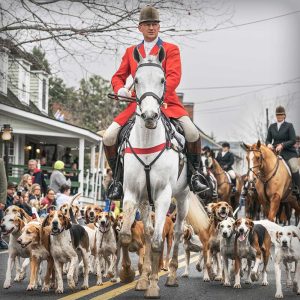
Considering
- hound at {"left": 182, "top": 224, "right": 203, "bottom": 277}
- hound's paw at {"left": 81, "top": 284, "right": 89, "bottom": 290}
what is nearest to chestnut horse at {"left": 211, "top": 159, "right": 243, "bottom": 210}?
hound at {"left": 182, "top": 224, "right": 203, "bottom": 277}

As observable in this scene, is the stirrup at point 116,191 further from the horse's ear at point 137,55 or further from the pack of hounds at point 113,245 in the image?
the horse's ear at point 137,55

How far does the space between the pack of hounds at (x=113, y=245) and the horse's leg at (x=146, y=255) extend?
79 centimetres

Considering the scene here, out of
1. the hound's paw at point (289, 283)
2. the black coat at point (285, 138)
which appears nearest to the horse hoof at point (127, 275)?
the hound's paw at point (289, 283)

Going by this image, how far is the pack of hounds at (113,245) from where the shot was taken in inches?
438

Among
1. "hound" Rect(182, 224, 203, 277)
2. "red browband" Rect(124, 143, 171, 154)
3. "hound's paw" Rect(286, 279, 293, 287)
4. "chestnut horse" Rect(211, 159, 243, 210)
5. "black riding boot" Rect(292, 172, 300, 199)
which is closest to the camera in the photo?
"red browband" Rect(124, 143, 171, 154)

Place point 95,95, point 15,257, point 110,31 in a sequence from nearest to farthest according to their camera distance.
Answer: point 15,257 → point 110,31 → point 95,95

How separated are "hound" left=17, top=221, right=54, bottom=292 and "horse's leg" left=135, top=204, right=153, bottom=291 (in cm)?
121

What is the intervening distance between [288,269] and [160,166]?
3.01 meters

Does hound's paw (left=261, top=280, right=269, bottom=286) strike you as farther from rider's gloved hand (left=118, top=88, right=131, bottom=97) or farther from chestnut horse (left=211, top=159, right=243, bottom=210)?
chestnut horse (left=211, top=159, right=243, bottom=210)

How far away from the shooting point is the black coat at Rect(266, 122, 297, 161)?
18234 millimetres

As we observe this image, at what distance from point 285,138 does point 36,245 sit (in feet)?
28.3

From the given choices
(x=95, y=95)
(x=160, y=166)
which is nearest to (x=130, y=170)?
(x=160, y=166)

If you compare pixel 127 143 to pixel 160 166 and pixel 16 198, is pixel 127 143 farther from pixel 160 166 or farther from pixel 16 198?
pixel 16 198

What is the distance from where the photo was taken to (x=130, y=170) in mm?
10141
